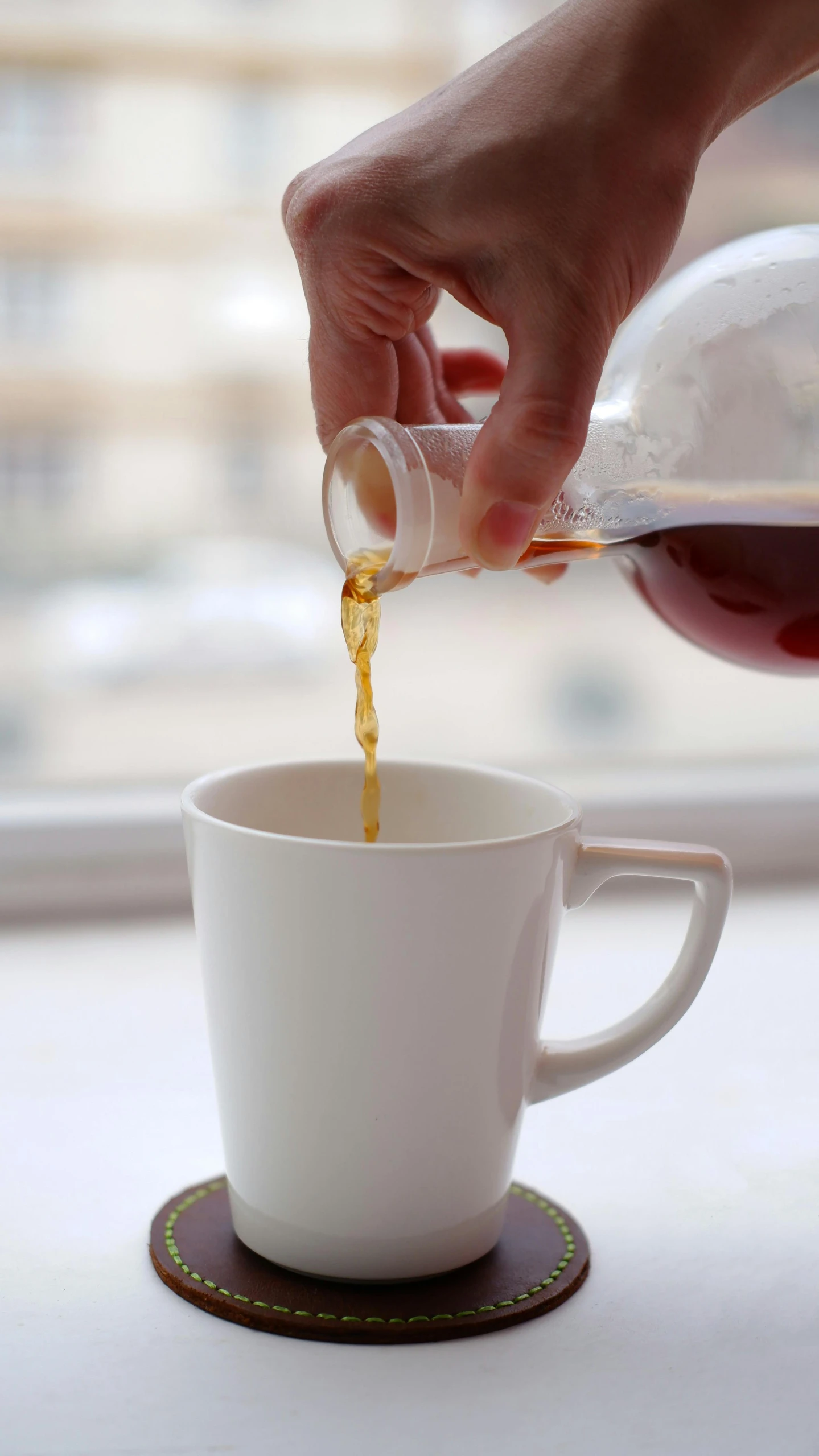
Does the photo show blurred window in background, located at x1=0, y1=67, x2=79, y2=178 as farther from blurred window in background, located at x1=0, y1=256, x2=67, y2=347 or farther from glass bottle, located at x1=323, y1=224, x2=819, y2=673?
glass bottle, located at x1=323, y1=224, x2=819, y2=673

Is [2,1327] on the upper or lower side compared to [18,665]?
lower

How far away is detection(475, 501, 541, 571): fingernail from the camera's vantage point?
55 cm

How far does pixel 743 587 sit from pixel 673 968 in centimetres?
19

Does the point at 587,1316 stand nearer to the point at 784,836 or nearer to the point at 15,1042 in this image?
the point at 15,1042

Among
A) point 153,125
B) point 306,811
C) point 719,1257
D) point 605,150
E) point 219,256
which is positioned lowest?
point 719,1257

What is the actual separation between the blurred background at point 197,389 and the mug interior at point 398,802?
21.7 inches

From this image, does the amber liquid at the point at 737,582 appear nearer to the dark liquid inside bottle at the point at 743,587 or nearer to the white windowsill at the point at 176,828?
the dark liquid inside bottle at the point at 743,587

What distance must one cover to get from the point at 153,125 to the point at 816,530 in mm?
752

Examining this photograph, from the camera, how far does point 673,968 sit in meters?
0.58

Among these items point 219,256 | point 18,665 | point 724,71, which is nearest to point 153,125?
point 219,256

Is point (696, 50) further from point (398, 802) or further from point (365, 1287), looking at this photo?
point (365, 1287)

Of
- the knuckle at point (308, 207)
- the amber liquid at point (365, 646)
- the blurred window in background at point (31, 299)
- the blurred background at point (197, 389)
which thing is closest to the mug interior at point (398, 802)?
the amber liquid at point (365, 646)

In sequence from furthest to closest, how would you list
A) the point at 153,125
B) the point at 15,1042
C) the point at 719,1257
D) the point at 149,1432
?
1. the point at 153,125
2. the point at 15,1042
3. the point at 719,1257
4. the point at 149,1432

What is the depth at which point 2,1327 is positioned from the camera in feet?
1.70
